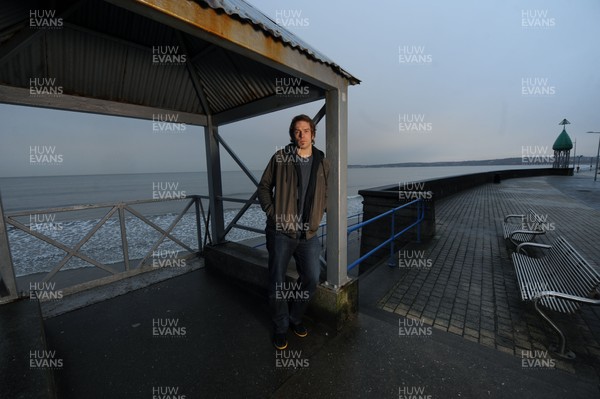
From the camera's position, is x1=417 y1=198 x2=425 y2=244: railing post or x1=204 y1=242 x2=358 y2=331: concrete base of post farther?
x1=417 y1=198 x2=425 y2=244: railing post

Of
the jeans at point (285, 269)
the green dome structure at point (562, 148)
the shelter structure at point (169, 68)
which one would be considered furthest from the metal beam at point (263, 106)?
the green dome structure at point (562, 148)

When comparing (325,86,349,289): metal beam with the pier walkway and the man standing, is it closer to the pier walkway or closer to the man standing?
the man standing

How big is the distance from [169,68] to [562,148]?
1508 inches

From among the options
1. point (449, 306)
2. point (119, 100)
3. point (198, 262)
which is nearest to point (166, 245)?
point (198, 262)

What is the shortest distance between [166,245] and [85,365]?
1317cm

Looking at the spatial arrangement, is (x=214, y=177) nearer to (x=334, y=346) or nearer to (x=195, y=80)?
(x=195, y=80)

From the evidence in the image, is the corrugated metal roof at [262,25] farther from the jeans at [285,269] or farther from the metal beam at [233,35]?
the jeans at [285,269]

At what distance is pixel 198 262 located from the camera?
4.58m

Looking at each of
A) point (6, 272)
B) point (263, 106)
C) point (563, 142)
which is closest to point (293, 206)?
point (263, 106)

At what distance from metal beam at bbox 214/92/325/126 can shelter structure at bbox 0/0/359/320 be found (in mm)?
16

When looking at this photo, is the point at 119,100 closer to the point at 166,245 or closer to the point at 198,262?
the point at 198,262

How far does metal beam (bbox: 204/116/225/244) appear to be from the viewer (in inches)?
169

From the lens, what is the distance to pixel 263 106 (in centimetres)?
342

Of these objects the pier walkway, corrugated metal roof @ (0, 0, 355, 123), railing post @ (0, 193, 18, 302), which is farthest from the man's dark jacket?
railing post @ (0, 193, 18, 302)
